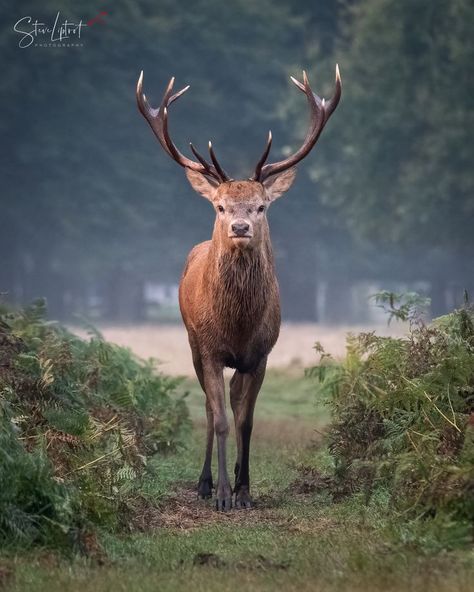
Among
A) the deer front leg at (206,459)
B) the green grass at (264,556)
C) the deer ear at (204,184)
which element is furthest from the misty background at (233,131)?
the green grass at (264,556)

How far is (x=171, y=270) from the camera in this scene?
181ft

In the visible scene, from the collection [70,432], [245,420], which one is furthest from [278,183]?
[70,432]

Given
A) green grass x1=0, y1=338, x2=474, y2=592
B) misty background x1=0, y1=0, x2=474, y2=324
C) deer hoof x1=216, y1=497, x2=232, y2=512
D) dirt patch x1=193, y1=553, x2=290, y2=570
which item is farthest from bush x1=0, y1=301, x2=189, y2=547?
misty background x1=0, y1=0, x2=474, y2=324

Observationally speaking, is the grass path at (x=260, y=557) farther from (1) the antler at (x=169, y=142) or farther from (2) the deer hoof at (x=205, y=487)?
(1) the antler at (x=169, y=142)

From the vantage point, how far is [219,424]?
10766 millimetres

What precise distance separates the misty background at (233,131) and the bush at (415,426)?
25849 mm

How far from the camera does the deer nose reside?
10438 millimetres

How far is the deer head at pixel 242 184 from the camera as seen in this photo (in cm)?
1057

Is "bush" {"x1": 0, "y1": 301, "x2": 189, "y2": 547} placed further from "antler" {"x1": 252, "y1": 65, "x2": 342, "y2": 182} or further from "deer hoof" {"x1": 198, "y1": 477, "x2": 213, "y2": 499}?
"antler" {"x1": 252, "y1": 65, "x2": 342, "y2": 182}

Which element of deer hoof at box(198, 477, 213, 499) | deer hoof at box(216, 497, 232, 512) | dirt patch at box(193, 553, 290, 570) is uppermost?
deer hoof at box(198, 477, 213, 499)

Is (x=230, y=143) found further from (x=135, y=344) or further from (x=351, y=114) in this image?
(x=135, y=344)

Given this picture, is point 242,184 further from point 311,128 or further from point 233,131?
point 233,131

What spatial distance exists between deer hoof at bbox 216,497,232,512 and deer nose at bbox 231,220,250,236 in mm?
1936
